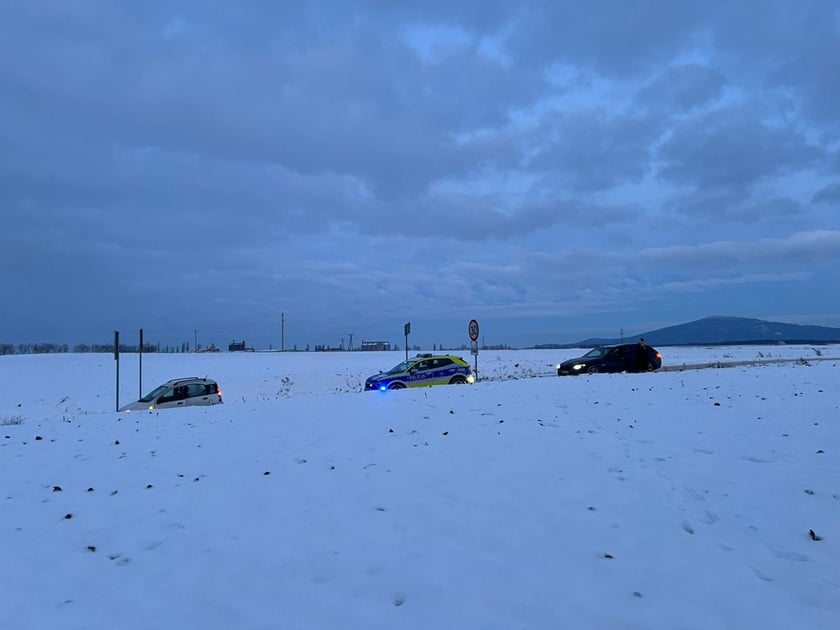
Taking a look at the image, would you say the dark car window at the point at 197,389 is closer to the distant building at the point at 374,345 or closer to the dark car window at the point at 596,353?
the dark car window at the point at 596,353

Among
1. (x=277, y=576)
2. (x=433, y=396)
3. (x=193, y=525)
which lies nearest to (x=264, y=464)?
(x=193, y=525)

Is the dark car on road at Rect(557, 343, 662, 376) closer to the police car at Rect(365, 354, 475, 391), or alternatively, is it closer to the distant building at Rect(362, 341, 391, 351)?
the police car at Rect(365, 354, 475, 391)

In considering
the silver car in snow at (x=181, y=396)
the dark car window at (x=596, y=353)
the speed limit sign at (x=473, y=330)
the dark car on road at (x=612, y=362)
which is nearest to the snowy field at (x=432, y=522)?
the silver car in snow at (x=181, y=396)

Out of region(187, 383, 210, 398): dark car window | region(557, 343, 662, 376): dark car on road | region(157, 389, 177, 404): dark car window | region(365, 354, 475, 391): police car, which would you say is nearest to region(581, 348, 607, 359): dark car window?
region(557, 343, 662, 376): dark car on road

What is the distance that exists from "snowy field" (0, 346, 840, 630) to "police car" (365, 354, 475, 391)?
8.47 metres

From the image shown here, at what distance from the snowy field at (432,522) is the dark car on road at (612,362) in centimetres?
1227

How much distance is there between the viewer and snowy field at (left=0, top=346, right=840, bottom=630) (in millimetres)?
3592

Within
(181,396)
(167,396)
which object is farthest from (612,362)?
(167,396)

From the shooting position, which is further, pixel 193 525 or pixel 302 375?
pixel 302 375

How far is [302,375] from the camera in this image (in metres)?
34.2

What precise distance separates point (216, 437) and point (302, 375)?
25702 millimetres

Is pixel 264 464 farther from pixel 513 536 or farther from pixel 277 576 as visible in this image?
pixel 513 536

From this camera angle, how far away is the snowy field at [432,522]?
359 cm

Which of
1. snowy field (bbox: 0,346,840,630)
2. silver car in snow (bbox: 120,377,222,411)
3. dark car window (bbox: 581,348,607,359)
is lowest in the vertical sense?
snowy field (bbox: 0,346,840,630)
